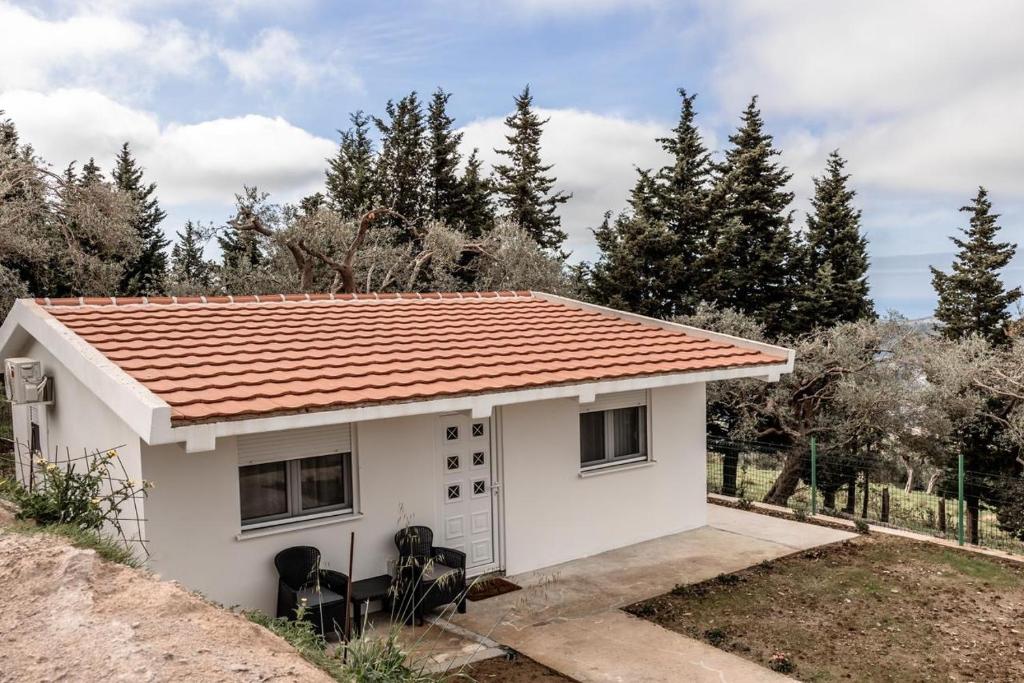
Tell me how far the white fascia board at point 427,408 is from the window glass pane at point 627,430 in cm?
111

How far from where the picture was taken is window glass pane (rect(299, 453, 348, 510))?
859 cm

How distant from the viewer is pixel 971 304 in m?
30.7

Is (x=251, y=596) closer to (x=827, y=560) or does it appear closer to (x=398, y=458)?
(x=398, y=458)

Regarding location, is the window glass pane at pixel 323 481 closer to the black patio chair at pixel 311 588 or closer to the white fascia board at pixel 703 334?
the black patio chair at pixel 311 588

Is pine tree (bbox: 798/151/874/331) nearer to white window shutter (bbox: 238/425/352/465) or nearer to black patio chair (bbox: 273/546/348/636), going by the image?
white window shutter (bbox: 238/425/352/465)

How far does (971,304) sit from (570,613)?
28.3 m

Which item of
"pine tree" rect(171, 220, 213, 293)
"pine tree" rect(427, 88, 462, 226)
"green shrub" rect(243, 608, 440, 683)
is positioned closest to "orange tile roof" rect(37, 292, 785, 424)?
"green shrub" rect(243, 608, 440, 683)

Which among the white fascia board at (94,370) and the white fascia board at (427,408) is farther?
the white fascia board at (427,408)

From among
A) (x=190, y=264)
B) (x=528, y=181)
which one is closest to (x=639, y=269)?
(x=528, y=181)

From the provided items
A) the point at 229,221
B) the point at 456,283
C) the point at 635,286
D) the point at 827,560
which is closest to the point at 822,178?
the point at 635,286

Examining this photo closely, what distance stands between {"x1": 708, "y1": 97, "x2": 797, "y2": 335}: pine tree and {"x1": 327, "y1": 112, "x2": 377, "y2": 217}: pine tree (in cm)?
1754

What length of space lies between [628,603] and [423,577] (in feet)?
7.76

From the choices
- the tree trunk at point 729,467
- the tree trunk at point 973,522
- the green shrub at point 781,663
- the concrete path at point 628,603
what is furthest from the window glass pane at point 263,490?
the tree trunk at point 973,522

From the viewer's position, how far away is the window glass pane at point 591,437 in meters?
11.0
